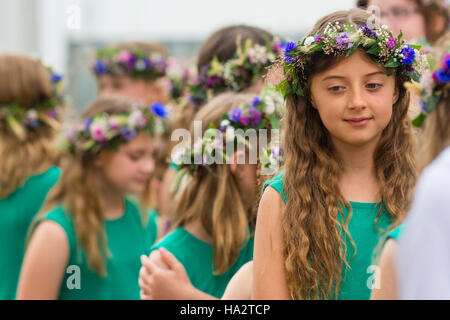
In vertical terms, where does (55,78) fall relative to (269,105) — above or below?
above

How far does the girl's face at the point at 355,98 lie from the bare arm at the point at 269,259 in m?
0.38

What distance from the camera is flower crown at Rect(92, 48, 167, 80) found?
7.11 meters

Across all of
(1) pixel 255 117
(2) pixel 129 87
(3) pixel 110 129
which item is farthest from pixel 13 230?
(2) pixel 129 87

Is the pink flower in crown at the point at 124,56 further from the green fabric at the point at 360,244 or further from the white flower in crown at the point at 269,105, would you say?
the green fabric at the point at 360,244

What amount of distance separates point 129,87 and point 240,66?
294cm

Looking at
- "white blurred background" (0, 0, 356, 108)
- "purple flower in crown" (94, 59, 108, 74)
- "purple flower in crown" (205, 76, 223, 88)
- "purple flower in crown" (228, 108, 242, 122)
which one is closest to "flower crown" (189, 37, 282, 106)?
"purple flower in crown" (205, 76, 223, 88)

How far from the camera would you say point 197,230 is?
3.60m

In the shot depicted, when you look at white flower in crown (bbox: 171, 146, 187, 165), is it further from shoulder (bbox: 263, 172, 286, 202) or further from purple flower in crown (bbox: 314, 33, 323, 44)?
purple flower in crown (bbox: 314, 33, 323, 44)

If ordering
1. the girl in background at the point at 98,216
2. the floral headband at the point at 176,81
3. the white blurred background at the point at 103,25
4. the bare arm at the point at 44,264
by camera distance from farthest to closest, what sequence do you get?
the white blurred background at the point at 103,25
the floral headband at the point at 176,81
the girl in background at the point at 98,216
the bare arm at the point at 44,264

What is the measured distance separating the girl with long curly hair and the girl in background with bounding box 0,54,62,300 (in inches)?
108

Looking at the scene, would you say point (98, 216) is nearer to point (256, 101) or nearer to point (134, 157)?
point (134, 157)

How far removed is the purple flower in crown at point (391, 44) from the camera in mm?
2685

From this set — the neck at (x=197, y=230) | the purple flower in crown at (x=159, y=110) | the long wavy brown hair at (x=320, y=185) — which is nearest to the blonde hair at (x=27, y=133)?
the purple flower in crown at (x=159, y=110)

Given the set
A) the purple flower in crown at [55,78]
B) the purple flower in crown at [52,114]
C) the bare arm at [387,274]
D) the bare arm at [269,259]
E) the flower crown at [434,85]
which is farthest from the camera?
the purple flower in crown at [55,78]
